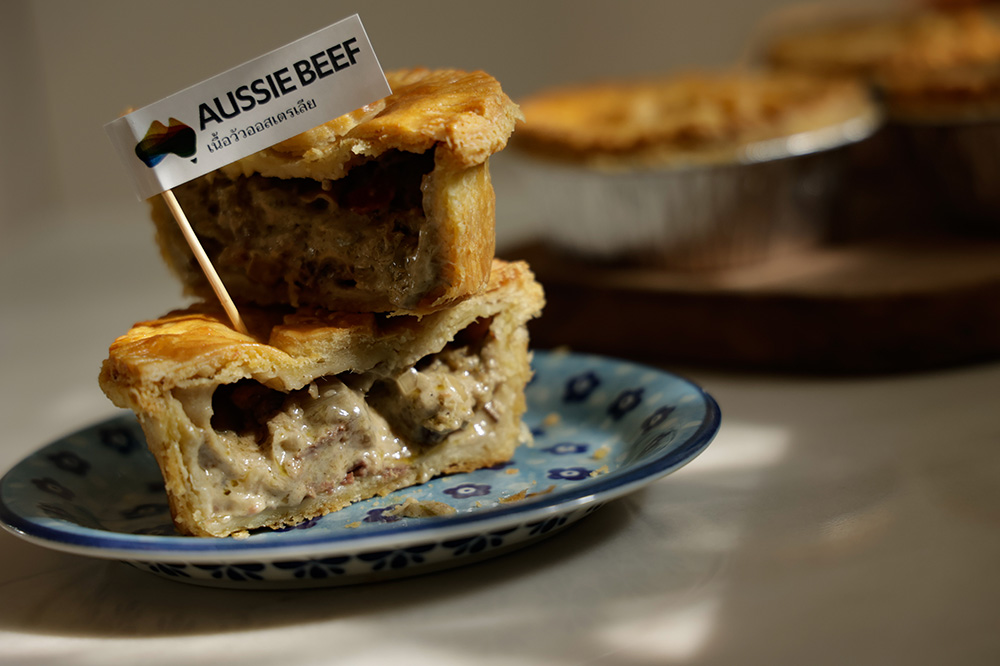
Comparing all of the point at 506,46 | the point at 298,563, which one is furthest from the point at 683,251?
the point at 506,46

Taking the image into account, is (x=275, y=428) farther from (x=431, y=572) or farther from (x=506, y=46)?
(x=506, y=46)

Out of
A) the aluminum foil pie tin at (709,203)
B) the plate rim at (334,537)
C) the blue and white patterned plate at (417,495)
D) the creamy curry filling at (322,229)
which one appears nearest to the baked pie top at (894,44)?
the aluminum foil pie tin at (709,203)

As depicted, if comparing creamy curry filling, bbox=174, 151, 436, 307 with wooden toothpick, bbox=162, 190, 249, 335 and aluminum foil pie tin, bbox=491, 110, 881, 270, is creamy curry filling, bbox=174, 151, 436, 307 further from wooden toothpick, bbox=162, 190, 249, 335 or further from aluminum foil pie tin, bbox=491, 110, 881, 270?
aluminum foil pie tin, bbox=491, 110, 881, 270

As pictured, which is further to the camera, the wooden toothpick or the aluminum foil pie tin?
the aluminum foil pie tin

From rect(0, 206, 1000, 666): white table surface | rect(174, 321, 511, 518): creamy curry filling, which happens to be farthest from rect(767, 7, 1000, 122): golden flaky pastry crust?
rect(174, 321, 511, 518): creamy curry filling

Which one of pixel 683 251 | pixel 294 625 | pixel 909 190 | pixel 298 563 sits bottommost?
pixel 909 190

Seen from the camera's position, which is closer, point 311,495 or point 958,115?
point 311,495

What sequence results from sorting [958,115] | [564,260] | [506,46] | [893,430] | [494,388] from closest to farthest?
[494,388] → [893,430] → [958,115] → [564,260] → [506,46]
